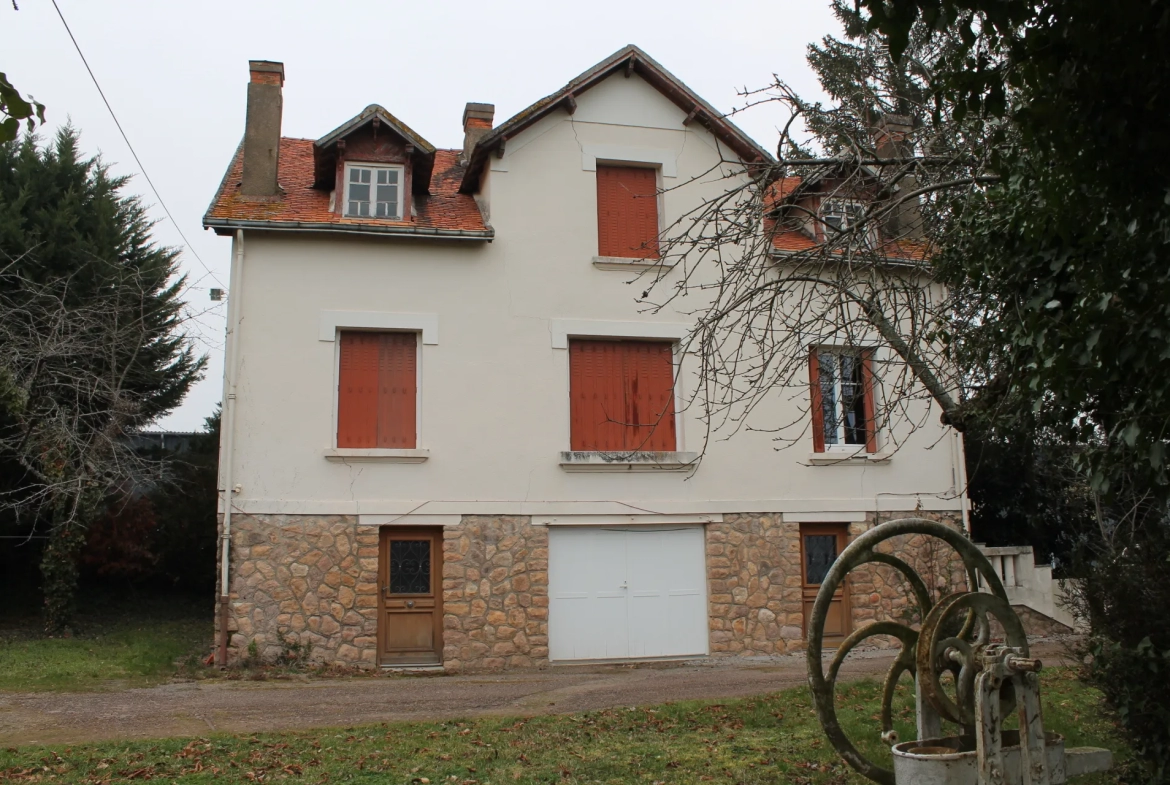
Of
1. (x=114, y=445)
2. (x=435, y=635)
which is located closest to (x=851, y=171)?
(x=435, y=635)

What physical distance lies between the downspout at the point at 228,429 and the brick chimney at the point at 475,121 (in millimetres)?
4067

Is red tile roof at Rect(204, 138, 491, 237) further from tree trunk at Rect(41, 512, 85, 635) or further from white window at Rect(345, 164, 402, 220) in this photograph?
tree trunk at Rect(41, 512, 85, 635)

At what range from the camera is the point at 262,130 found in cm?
1411

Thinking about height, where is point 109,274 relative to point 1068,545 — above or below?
above

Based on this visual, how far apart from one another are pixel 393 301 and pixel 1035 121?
10.0m

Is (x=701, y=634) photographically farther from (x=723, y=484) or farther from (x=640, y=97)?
(x=640, y=97)

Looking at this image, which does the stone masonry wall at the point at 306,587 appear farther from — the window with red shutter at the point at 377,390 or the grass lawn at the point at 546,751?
the grass lawn at the point at 546,751

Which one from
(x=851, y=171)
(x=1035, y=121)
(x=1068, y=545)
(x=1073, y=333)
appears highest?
(x=851, y=171)

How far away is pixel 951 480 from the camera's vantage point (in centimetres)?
1474

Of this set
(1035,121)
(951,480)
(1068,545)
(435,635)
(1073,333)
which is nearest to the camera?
(1035,121)

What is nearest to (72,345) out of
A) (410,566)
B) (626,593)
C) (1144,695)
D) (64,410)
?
(64,410)

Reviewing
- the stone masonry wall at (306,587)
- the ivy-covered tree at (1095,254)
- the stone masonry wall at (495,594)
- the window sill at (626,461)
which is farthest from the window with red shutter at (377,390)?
the ivy-covered tree at (1095,254)

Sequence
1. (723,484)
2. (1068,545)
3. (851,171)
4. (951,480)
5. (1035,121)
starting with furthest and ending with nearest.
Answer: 1. (1068,545)
2. (951,480)
3. (723,484)
4. (851,171)
5. (1035,121)

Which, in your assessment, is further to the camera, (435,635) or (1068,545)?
(1068,545)
